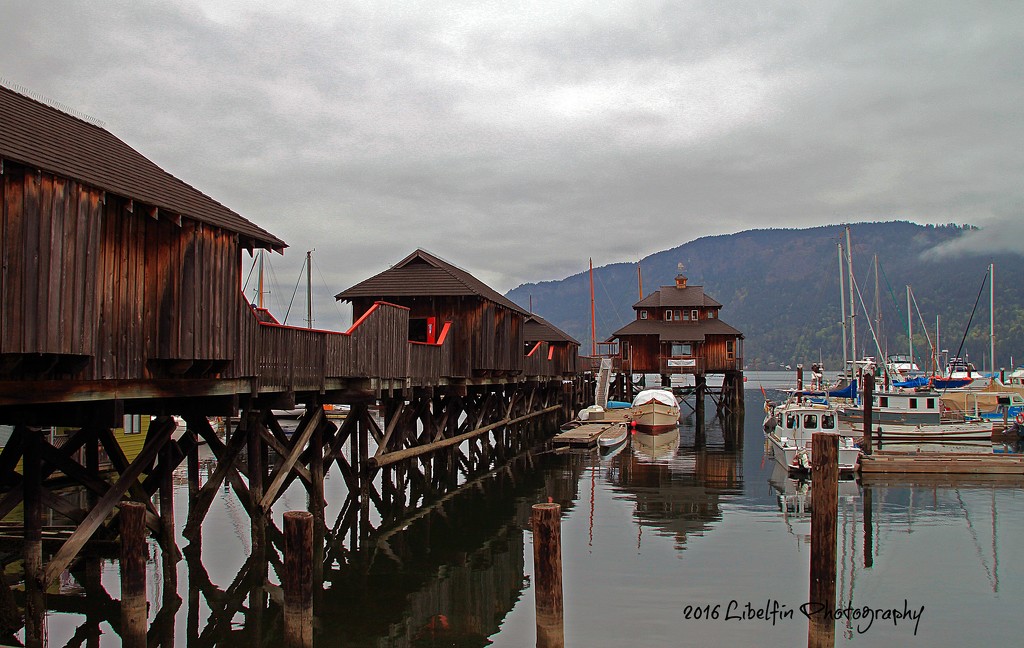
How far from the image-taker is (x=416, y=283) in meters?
27.8

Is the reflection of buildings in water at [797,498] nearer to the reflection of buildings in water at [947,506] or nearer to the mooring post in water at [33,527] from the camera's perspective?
the reflection of buildings in water at [947,506]

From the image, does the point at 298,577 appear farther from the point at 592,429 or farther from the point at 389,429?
the point at 592,429

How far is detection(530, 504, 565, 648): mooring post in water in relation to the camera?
32.4 ft

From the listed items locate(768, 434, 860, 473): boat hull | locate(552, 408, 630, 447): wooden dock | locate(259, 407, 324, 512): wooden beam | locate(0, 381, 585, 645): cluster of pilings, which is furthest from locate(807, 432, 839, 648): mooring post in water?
locate(552, 408, 630, 447): wooden dock

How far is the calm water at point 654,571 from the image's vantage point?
12992 mm

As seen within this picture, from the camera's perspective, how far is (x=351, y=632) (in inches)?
502

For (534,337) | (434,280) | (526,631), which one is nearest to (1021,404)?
(534,337)

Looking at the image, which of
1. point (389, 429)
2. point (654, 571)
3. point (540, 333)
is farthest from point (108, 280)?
point (540, 333)

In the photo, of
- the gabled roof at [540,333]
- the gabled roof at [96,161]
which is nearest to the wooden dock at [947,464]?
the gabled roof at [96,161]

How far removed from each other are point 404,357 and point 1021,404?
43265 millimetres

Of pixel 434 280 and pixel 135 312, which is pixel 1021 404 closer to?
pixel 434 280

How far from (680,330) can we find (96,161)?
5309 cm

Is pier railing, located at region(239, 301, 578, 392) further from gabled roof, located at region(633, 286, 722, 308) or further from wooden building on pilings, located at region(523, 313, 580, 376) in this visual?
gabled roof, located at region(633, 286, 722, 308)

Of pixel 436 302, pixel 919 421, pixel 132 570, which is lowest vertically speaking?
pixel 919 421
